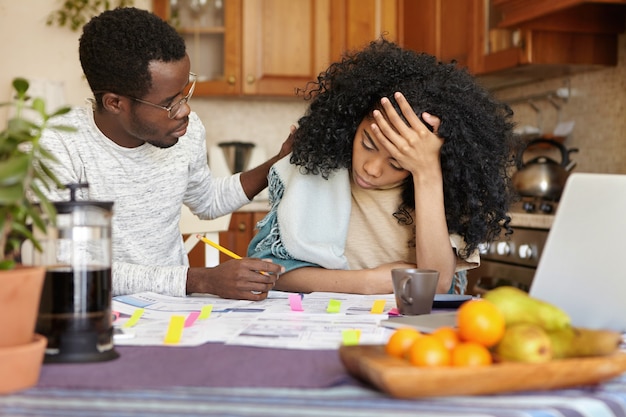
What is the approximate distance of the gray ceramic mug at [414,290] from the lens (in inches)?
48.3

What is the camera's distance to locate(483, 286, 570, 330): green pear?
87 cm

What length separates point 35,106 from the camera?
0.85m

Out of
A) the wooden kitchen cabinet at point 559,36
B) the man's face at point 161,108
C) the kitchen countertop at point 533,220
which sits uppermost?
the wooden kitchen cabinet at point 559,36

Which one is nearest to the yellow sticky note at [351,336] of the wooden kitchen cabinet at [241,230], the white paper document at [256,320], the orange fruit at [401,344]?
the white paper document at [256,320]

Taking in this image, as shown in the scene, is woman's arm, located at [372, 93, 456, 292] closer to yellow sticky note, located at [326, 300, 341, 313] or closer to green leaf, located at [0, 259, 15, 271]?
yellow sticky note, located at [326, 300, 341, 313]

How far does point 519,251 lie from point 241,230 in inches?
59.5

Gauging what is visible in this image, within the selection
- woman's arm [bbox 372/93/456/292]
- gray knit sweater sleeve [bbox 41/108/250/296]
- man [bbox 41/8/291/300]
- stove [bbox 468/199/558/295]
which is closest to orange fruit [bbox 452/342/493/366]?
man [bbox 41/8/291/300]

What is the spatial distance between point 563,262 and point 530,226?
72.5 inches

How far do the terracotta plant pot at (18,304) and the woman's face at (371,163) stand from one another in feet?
3.05

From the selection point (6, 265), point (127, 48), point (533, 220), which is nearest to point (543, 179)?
point (533, 220)

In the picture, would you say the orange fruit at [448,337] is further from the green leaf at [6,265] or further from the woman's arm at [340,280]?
the woman's arm at [340,280]

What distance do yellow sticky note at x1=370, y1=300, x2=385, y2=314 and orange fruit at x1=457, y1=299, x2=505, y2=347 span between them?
44cm

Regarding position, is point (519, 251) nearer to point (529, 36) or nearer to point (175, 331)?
point (529, 36)

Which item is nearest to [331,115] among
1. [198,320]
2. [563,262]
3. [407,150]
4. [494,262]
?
[407,150]
